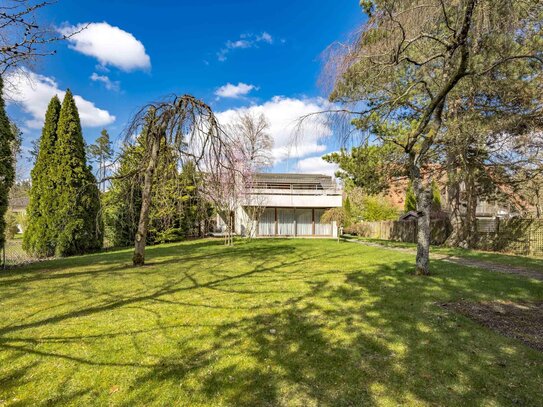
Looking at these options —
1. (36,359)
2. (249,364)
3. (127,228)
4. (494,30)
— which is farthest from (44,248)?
(494,30)

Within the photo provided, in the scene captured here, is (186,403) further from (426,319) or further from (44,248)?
(44,248)

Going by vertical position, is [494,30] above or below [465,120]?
below

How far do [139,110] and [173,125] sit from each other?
1010 mm

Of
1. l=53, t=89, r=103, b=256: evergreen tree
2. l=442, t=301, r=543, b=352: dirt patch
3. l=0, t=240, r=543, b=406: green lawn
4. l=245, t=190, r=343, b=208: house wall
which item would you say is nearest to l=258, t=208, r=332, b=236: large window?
l=245, t=190, r=343, b=208: house wall

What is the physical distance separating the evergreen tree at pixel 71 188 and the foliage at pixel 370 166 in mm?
11500

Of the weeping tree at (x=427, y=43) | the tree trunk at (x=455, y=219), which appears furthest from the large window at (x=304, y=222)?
the weeping tree at (x=427, y=43)

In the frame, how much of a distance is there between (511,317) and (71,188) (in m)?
14.9

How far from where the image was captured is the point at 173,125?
8.11 meters

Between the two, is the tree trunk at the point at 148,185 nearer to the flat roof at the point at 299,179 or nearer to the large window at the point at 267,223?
the large window at the point at 267,223

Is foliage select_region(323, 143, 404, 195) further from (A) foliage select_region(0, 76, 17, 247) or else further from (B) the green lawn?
(A) foliage select_region(0, 76, 17, 247)

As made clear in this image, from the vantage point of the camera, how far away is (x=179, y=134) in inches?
316

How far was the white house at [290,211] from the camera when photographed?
76.1 ft

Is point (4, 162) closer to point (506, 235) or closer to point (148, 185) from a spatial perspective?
point (148, 185)

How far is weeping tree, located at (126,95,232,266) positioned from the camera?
7859mm
